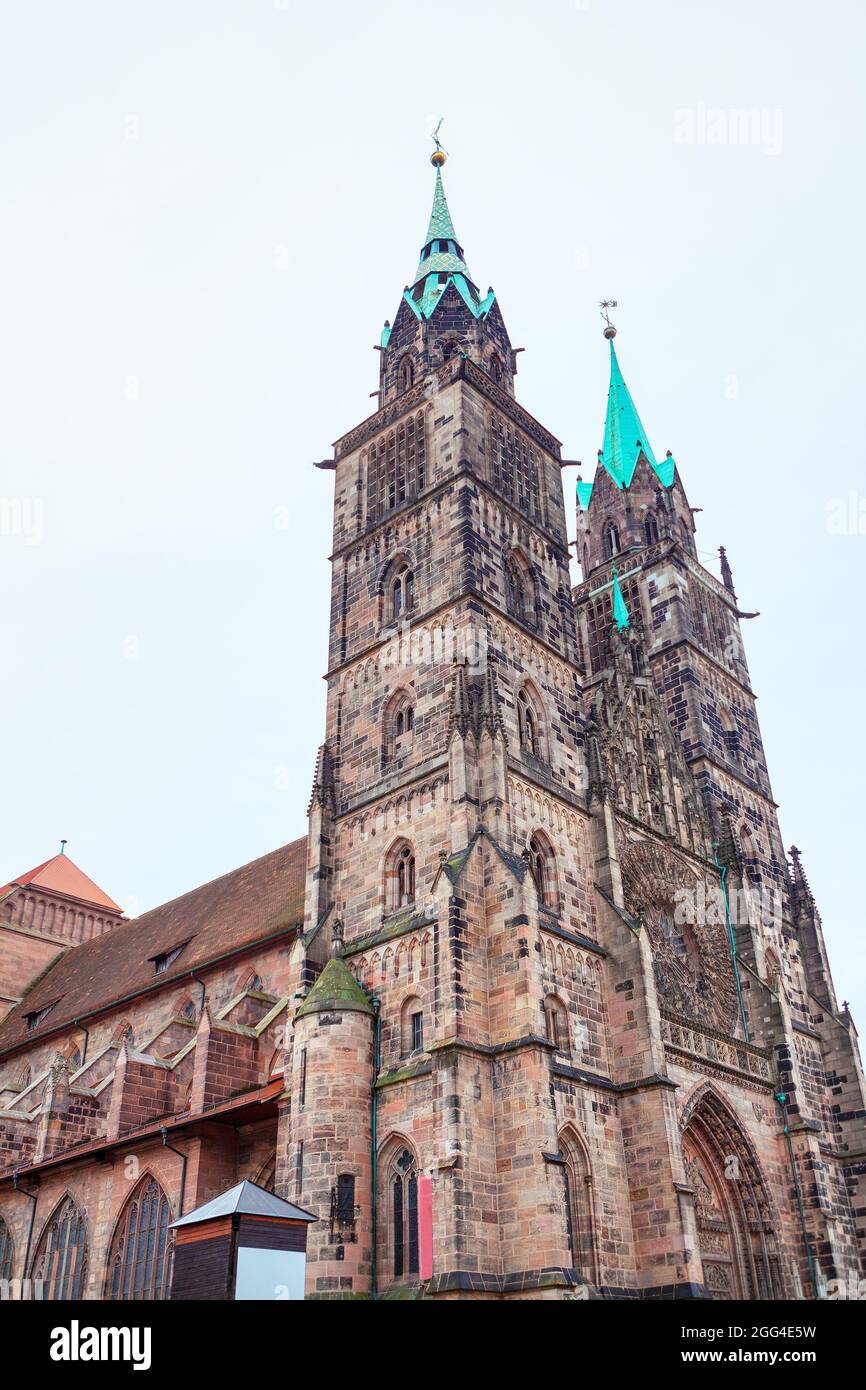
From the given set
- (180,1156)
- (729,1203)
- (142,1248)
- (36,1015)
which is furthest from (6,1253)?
(729,1203)

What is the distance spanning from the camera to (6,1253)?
92.6 ft

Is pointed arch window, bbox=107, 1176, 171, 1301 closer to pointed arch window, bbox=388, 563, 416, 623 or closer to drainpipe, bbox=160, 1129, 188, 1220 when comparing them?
drainpipe, bbox=160, 1129, 188, 1220

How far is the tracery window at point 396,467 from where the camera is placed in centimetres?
3053

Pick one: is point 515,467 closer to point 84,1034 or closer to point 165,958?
point 165,958

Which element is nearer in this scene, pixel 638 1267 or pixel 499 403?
pixel 638 1267

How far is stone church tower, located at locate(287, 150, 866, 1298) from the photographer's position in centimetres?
2038

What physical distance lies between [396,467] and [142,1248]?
19.7 m

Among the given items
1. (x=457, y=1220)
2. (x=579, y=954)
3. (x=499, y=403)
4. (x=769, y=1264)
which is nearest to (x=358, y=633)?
(x=499, y=403)

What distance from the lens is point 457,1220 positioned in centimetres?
1881

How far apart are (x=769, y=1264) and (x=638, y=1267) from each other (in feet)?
17.0

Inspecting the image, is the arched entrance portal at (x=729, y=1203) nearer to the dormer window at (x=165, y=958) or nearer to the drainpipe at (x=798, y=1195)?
the drainpipe at (x=798, y=1195)

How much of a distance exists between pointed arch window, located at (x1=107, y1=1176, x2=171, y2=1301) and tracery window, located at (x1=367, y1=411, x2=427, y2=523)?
17163 millimetres

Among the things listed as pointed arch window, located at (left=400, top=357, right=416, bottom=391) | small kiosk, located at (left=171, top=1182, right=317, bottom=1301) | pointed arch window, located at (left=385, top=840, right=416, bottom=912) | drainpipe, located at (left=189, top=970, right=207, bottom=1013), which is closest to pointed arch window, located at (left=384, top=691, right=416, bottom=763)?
pointed arch window, located at (left=385, top=840, right=416, bottom=912)
